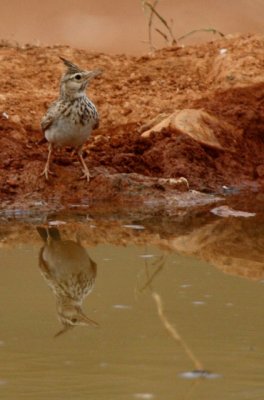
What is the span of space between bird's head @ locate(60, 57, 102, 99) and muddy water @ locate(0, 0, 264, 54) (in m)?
4.36

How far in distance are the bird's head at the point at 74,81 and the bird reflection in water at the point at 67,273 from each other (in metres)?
1.34

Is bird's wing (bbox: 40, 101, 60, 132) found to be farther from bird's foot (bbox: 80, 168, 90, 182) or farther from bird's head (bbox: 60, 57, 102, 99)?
bird's foot (bbox: 80, 168, 90, 182)

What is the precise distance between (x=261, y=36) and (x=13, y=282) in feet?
20.3

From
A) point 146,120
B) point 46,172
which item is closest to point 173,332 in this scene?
point 46,172

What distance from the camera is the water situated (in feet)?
19.0

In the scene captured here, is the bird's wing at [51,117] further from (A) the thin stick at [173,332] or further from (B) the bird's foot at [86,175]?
(A) the thin stick at [173,332]

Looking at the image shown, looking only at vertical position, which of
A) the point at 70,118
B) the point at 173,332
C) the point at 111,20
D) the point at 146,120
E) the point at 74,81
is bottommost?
the point at 173,332

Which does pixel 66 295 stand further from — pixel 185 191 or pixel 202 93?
pixel 202 93

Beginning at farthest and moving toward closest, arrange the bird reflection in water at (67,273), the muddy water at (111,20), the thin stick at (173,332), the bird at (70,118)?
the muddy water at (111,20), the bird at (70,118), the bird reflection in water at (67,273), the thin stick at (173,332)

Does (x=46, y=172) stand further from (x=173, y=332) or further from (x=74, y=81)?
(x=173, y=332)

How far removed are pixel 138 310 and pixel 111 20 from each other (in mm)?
8900

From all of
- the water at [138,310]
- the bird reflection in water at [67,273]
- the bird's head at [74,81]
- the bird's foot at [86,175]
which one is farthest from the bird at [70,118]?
the bird reflection in water at [67,273]

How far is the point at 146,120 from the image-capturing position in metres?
12.0

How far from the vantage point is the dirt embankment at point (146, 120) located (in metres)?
10.5
